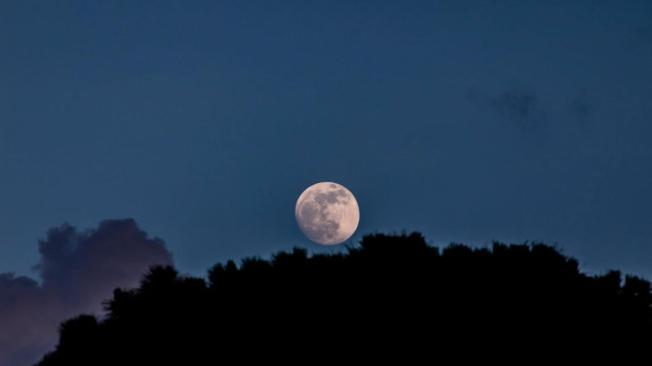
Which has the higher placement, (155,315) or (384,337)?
(155,315)

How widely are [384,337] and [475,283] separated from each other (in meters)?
4.45

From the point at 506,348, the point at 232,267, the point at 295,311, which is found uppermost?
the point at 232,267

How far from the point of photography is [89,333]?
119ft

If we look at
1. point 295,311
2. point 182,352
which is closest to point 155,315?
point 182,352

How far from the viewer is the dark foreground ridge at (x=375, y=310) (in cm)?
3083

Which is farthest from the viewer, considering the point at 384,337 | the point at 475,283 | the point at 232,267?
the point at 232,267

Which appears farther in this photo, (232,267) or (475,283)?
(232,267)

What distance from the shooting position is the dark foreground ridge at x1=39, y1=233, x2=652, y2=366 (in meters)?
30.8

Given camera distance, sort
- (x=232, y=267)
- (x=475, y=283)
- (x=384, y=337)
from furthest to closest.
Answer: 1. (x=232, y=267)
2. (x=475, y=283)
3. (x=384, y=337)

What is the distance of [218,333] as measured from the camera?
31.9 meters

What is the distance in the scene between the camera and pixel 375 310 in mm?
31344

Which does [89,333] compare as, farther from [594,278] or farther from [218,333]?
[594,278]

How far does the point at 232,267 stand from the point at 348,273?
4861mm

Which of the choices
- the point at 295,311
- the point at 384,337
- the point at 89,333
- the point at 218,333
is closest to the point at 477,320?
the point at 384,337
